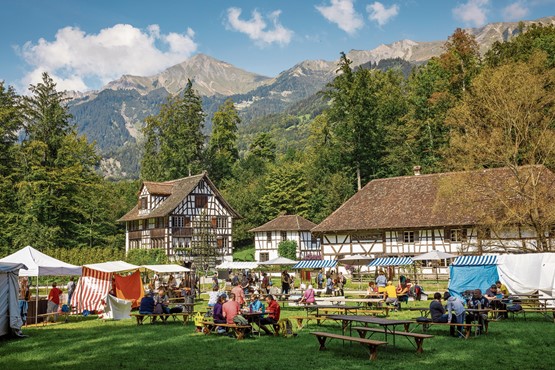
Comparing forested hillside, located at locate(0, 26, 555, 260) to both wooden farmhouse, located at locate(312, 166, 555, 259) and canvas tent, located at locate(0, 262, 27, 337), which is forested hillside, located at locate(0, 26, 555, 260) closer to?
wooden farmhouse, located at locate(312, 166, 555, 259)

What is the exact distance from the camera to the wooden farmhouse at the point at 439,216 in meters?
34.2

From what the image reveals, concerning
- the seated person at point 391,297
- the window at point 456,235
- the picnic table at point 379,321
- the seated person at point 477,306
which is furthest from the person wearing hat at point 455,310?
the window at point 456,235

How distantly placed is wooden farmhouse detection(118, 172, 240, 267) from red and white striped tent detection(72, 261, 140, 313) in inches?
1249

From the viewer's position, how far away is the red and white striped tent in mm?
25844

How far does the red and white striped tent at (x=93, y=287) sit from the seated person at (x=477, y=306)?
15.0 m

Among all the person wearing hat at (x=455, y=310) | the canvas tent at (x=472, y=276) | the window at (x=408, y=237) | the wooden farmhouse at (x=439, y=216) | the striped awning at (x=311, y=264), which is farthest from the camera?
the window at (x=408, y=237)

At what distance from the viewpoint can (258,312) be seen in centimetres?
1745

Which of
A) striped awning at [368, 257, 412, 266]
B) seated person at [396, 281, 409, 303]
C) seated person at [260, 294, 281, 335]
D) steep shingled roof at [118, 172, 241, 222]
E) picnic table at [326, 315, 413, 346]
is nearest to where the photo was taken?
picnic table at [326, 315, 413, 346]

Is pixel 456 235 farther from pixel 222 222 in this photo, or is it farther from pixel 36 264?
pixel 36 264

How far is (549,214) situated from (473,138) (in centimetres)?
602

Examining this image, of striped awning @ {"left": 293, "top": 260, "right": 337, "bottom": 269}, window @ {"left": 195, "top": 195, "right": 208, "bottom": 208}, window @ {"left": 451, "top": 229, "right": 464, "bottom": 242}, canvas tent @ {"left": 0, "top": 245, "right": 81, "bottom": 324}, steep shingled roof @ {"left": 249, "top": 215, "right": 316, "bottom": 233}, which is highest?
window @ {"left": 195, "top": 195, "right": 208, "bottom": 208}

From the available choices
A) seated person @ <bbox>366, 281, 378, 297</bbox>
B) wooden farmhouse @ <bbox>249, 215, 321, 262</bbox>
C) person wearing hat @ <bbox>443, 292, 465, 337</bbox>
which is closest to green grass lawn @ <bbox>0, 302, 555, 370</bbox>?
person wearing hat @ <bbox>443, 292, 465, 337</bbox>

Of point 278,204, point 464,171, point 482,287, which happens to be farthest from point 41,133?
point 482,287

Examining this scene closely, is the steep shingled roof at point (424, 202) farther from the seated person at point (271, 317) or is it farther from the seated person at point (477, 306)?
the seated person at point (271, 317)
